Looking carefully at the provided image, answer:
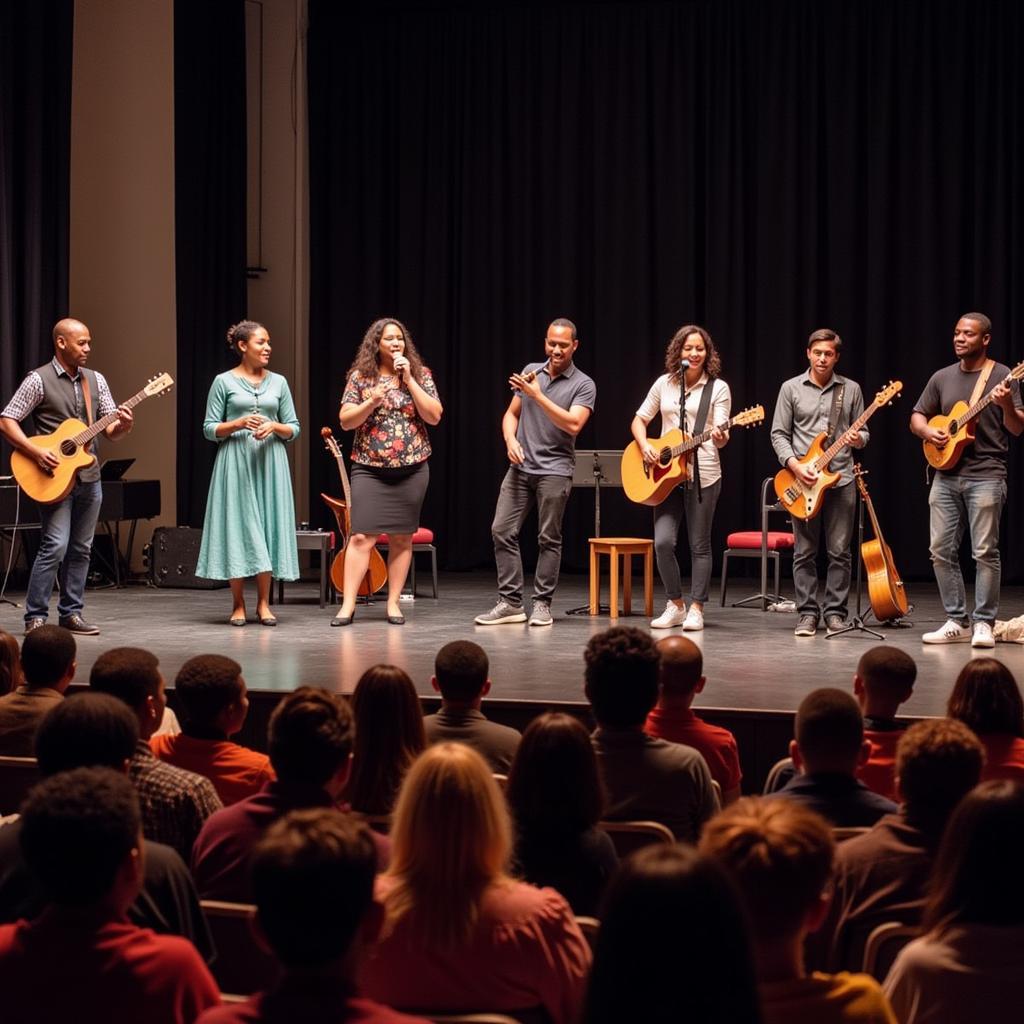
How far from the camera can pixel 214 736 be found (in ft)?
10.8

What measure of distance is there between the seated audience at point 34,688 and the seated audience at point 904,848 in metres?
2.08

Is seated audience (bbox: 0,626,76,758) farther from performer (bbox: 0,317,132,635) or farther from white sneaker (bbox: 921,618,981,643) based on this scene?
white sneaker (bbox: 921,618,981,643)

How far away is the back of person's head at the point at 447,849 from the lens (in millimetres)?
2018

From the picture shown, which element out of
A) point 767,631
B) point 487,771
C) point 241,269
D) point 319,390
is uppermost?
point 241,269

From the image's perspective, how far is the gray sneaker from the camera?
7453 millimetres

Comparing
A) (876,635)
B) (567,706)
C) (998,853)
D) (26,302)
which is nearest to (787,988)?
(998,853)

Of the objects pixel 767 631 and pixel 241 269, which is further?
pixel 241 269

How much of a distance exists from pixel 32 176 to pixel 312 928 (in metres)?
8.81

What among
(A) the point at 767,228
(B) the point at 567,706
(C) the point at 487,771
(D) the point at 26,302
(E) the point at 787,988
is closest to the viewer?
(E) the point at 787,988

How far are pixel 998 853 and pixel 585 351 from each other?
29.5 ft

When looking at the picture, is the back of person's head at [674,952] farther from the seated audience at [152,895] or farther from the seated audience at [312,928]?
the seated audience at [152,895]

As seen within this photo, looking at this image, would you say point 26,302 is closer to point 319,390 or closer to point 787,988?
point 319,390

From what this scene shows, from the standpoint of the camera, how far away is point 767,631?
723 centimetres

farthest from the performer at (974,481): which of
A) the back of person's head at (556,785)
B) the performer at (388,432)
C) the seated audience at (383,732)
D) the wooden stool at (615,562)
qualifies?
the back of person's head at (556,785)
